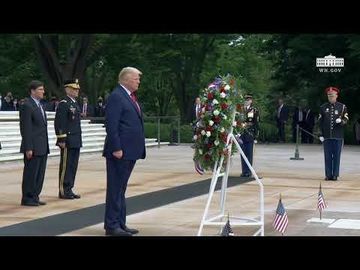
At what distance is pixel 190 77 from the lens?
4447 centimetres

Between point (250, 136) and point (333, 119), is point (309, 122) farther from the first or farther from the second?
point (250, 136)

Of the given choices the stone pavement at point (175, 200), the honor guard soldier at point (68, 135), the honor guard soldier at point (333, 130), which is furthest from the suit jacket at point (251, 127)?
the honor guard soldier at point (68, 135)

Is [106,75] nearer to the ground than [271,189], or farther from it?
farther from it

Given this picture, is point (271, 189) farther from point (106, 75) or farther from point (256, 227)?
point (106, 75)

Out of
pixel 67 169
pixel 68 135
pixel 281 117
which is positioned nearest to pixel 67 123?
pixel 68 135

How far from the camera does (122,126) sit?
29.4 feet

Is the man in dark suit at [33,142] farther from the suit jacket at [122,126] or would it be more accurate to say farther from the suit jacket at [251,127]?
the suit jacket at [251,127]

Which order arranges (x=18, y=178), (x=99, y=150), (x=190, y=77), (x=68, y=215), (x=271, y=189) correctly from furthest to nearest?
1. (x=190, y=77)
2. (x=99, y=150)
3. (x=18, y=178)
4. (x=271, y=189)
5. (x=68, y=215)

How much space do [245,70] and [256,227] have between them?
42740mm

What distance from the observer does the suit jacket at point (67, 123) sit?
1281cm

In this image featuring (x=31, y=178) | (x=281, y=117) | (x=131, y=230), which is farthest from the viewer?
(x=281, y=117)

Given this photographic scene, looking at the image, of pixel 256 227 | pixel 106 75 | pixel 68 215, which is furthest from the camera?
pixel 106 75

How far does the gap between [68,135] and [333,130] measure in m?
6.33
